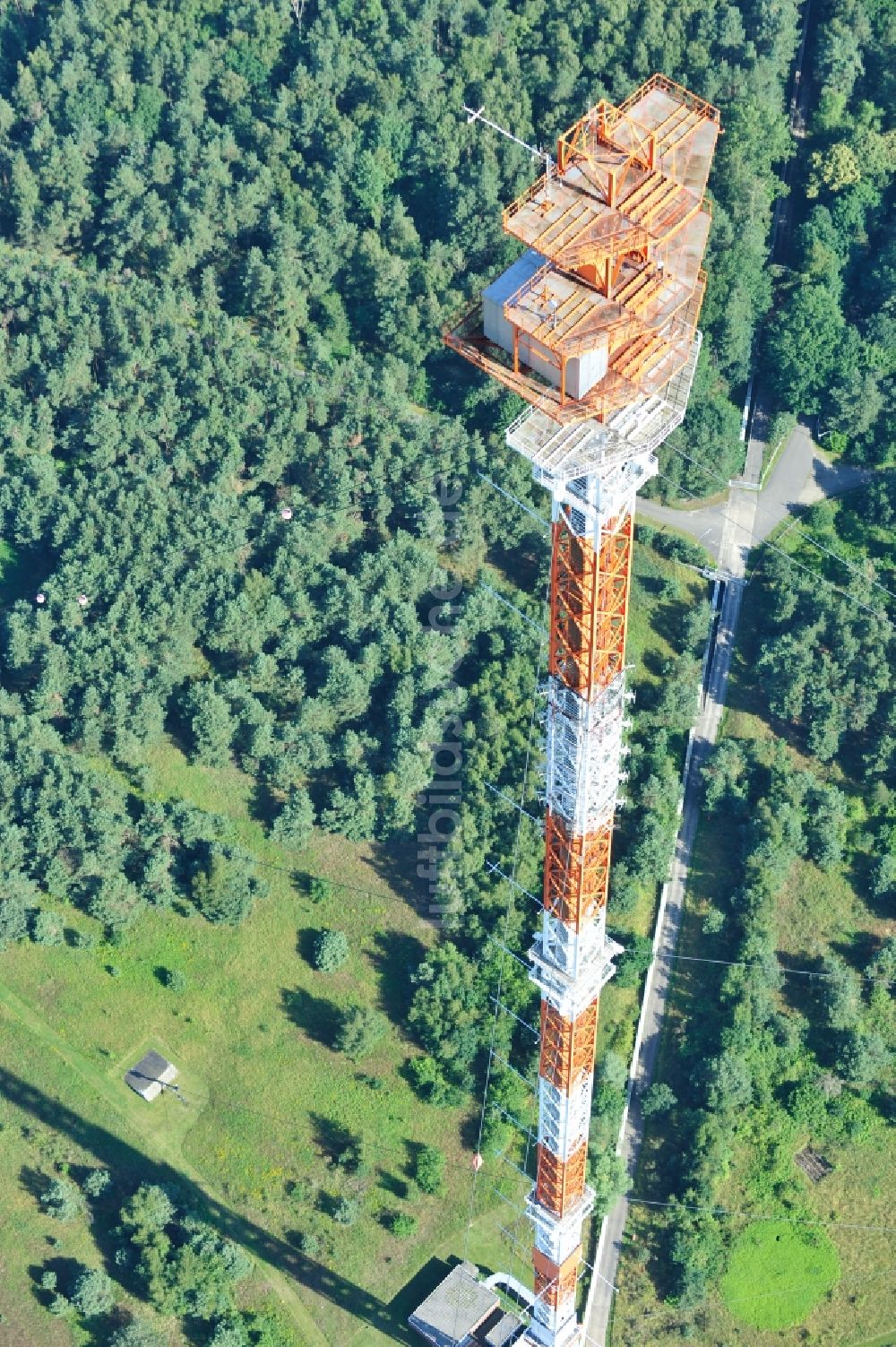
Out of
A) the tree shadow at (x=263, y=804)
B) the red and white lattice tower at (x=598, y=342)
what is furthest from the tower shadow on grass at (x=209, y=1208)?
the red and white lattice tower at (x=598, y=342)

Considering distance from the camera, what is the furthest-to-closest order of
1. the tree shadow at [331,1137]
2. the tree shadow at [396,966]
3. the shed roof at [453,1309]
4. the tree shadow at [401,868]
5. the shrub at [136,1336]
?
the tree shadow at [401,868] < the tree shadow at [396,966] < the tree shadow at [331,1137] < the shed roof at [453,1309] < the shrub at [136,1336]

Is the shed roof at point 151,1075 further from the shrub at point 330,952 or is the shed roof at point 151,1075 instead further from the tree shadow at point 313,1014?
the shrub at point 330,952

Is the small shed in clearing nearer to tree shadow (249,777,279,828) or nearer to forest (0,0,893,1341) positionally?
forest (0,0,893,1341)

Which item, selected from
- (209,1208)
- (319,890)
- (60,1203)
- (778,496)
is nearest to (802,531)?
(778,496)

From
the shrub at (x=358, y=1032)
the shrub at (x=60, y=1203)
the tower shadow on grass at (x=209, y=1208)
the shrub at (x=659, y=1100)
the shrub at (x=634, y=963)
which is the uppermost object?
the shrub at (x=634, y=963)

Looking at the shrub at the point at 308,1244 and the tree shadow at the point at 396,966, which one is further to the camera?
the tree shadow at the point at 396,966

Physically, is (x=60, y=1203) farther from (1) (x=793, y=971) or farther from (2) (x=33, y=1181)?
(1) (x=793, y=971)

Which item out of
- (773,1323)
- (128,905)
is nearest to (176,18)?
(128,905)

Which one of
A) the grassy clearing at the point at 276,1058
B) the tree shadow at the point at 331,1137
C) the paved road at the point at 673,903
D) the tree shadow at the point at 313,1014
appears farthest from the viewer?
the tree shadow at the point at 313,1014
